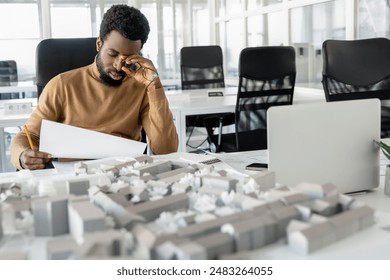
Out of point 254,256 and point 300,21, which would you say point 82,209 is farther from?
point 300,21

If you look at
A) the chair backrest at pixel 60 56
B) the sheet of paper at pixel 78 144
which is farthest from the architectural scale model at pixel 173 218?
the chair backrest at pixel 60 56

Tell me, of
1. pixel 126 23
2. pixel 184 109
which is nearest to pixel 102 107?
pixel 126 23

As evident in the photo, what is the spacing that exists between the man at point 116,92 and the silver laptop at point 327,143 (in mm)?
777

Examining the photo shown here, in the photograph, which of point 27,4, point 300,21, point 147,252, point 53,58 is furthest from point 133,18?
point 27,4

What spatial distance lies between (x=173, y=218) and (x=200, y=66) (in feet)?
12.9

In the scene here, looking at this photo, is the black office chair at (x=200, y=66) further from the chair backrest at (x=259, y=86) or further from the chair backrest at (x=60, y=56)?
the chair backrest at (x=60, y=56)

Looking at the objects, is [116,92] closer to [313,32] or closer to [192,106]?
[192,106]

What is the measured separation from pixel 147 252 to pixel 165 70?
5.95 meters

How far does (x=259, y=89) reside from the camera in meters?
2.96

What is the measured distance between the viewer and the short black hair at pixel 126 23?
1.70 m

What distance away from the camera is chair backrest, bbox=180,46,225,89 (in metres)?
4.43

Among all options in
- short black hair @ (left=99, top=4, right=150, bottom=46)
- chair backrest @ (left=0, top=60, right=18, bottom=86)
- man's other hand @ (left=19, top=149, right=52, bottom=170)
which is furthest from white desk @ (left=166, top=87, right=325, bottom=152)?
chair backrest @ (left=0, top=60, right=18, bottom=86)

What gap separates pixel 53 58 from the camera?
210 centimetres

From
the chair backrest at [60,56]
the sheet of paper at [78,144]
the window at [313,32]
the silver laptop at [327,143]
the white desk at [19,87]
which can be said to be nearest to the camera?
the silver laptop at [327,143]
